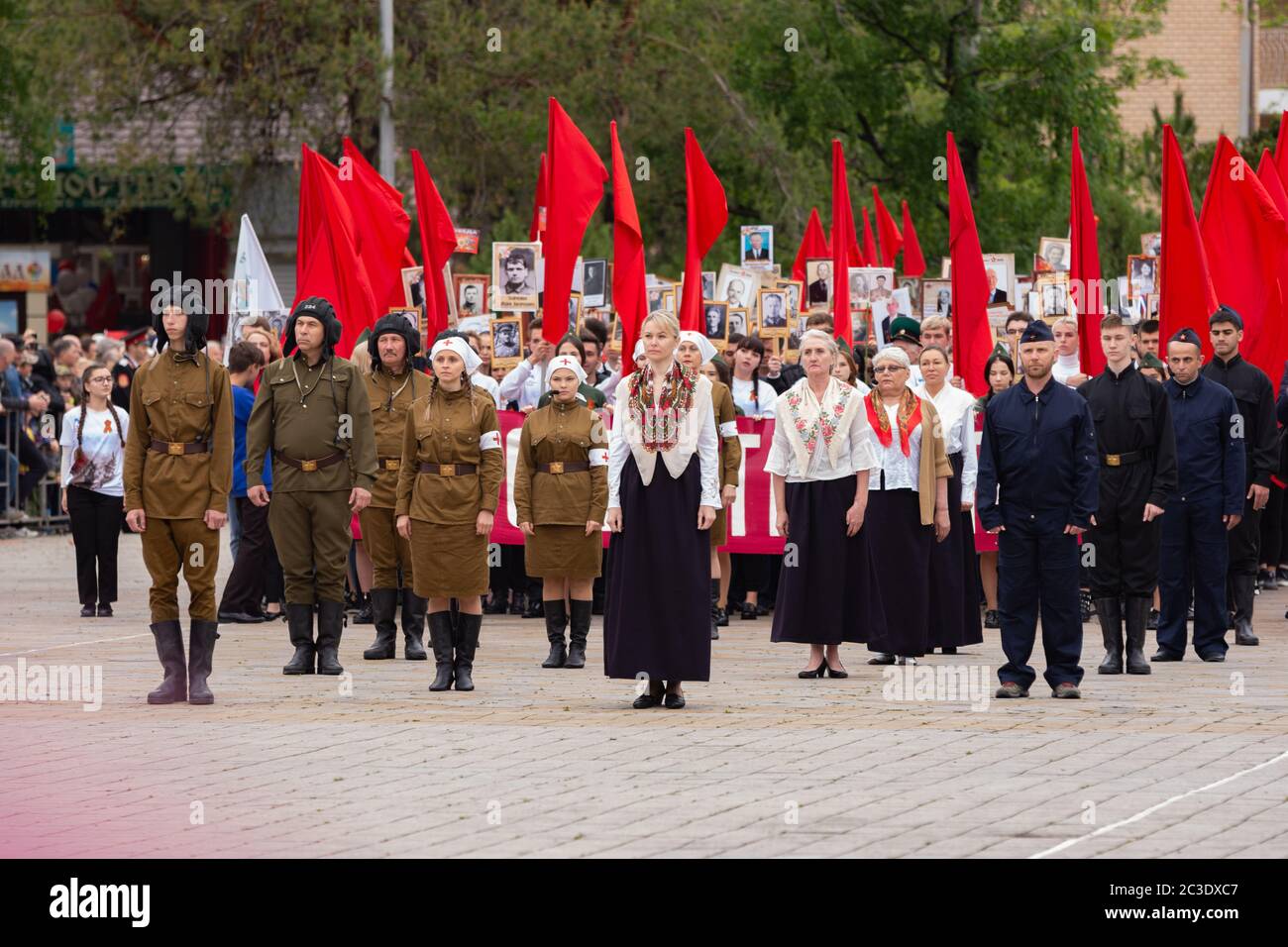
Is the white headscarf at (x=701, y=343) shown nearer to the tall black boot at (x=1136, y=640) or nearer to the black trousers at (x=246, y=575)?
the tall black boot at (x=1136, y=640)

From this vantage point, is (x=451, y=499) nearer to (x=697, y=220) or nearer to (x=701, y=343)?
(x=701, y=343)

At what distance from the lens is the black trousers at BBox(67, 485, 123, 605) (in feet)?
55.5

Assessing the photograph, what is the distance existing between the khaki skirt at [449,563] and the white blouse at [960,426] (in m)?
3.38

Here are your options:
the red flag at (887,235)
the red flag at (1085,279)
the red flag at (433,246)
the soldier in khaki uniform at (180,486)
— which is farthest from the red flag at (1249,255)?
the soldier in khaki uniform at (180,486)

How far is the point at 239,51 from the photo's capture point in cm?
3219

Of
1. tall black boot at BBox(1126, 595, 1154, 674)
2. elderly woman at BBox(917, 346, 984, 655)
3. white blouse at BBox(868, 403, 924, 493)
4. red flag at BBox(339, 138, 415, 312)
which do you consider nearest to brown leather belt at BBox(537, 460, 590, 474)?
white blouse at BBox(868, 403, 924, 493)

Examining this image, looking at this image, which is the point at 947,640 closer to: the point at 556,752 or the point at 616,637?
the point at 616,637

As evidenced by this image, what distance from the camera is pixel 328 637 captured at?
12.9 metres

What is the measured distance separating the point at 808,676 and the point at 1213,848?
221 inches

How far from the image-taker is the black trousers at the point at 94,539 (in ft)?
55.5

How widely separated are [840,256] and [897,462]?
628 cm

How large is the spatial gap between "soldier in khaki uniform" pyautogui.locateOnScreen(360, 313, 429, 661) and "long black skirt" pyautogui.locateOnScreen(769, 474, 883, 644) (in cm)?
237

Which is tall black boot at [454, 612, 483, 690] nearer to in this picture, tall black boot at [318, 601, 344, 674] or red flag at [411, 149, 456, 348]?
tall black boot at [318, 601, 344, 674]

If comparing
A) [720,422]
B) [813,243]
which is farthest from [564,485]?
[813,243]
